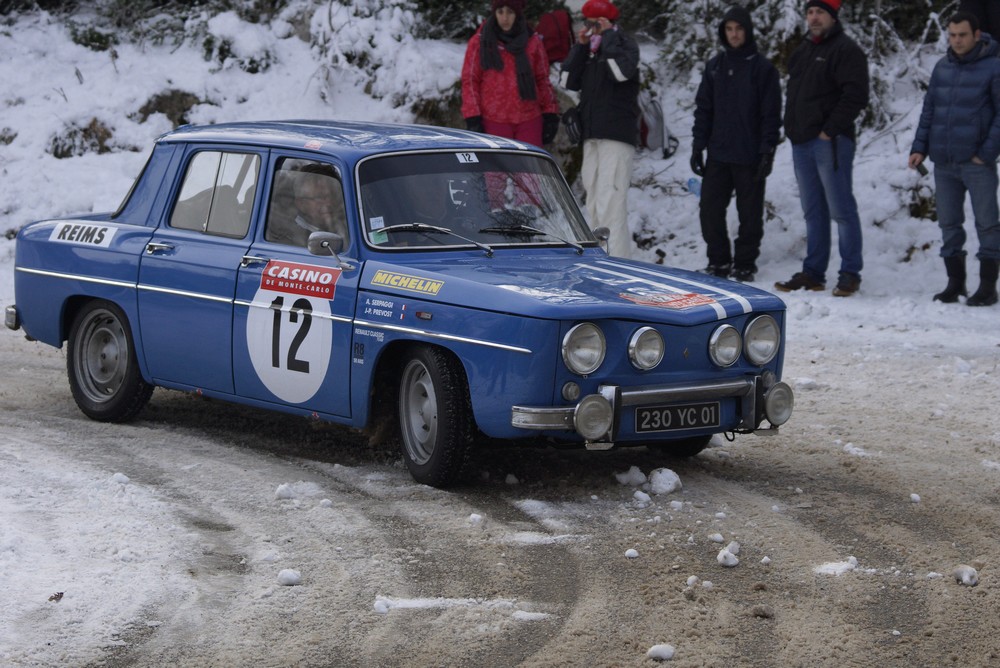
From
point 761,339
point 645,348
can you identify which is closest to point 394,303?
point 645,348

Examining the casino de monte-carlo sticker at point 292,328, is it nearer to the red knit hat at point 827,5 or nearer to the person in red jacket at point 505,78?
the person in red jacket at point 505,78

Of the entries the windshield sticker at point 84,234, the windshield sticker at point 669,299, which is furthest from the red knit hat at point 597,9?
the windshield sticker at point 669,299

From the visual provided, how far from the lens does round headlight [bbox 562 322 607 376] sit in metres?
6.12

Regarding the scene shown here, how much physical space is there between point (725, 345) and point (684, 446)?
0.96 metres

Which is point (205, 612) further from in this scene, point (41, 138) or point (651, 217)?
point (41, 138)

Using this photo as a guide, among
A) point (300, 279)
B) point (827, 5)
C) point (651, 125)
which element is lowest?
point (300, 279)

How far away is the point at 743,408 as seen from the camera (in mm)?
6695

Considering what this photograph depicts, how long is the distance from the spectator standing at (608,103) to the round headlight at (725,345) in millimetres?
6185

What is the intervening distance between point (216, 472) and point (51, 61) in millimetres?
11968

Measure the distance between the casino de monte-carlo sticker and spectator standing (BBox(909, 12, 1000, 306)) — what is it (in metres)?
6.37

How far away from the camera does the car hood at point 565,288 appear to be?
243 inches

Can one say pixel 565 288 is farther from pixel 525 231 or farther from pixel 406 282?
pixel 525 231

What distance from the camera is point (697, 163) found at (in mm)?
13055

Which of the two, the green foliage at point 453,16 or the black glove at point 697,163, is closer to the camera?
the black glove at point 697,163
